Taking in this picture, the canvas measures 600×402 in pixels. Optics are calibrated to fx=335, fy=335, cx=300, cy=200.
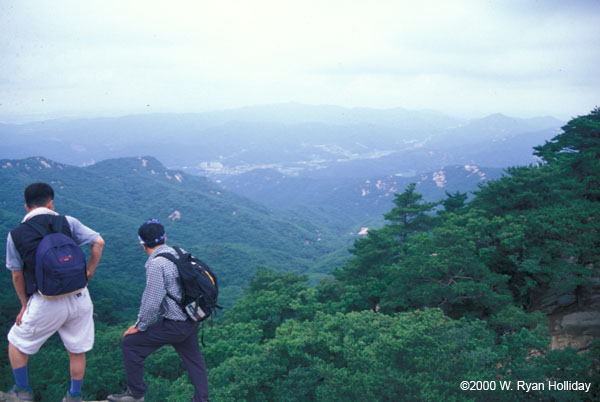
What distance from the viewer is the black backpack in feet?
11.5

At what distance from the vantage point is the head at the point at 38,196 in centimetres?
349

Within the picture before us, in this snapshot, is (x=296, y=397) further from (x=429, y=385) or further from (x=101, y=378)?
(x=101, y=378)

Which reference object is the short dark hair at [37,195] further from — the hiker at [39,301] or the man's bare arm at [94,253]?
the man's bare arm at [94,253]

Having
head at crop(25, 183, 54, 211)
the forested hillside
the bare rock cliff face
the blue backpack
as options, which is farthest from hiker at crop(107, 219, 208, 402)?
the bare rock cliff face

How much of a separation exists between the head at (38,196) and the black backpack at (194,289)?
134 centimetres

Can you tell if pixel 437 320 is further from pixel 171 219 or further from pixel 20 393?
pixel 171 219

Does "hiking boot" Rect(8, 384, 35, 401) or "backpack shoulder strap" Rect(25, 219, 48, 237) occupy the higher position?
"backpack shoulder strap" Rect(25, 219, 48, 237)

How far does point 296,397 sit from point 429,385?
3.63 m

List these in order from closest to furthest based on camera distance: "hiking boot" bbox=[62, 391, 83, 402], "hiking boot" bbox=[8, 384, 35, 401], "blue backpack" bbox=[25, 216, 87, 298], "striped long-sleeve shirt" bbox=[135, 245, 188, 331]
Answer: "blue backpack" bbox=[25, 216, 87, 298], "striped long-sleeve shirt" bbox=[135, 245, 188, 331], "hiking boot" bbox=[8, 384, 35, 401], "hiking boot" bbox=[62, 391, 83, 402]

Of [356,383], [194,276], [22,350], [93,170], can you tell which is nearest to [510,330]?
[356,383]

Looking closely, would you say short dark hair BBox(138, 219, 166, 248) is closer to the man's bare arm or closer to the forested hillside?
the man's bare arm

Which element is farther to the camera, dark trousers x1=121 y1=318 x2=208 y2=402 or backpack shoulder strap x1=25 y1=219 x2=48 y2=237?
dark trousers x1=121 y1=318 x2=208 y2=402

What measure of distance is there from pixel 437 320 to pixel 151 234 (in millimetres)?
7851

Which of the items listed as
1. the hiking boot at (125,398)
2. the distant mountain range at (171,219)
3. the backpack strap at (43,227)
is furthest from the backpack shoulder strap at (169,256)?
the distant mountain range at (171,219)
